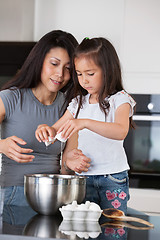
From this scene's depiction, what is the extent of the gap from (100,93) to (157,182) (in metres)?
1.23

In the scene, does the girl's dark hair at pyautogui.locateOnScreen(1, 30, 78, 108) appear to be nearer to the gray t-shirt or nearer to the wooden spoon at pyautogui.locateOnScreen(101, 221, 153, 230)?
the gray t-shirt

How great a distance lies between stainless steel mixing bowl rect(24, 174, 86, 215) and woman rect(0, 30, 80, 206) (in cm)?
59

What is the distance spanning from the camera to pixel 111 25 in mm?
2848

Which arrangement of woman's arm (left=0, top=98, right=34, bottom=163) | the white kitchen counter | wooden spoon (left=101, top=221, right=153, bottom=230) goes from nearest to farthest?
wooden spoon (left=101, top=221, right=153, bottom=230), woman's arm (left=0, top=98, right=34, bottom=163), the white kitchen counter

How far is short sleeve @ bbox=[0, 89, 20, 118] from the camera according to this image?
1.81m

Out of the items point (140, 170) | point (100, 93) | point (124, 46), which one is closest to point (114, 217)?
point (100, 93)

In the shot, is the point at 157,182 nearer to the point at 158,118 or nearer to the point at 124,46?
the point at 158,118

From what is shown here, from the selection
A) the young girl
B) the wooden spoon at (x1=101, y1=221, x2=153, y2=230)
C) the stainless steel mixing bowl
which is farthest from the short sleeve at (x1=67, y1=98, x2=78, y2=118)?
the wooden spoon at (x1=101, y1=221, x2=153, y2=230)

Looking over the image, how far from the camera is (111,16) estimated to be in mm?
2844

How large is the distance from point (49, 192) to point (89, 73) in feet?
2.09

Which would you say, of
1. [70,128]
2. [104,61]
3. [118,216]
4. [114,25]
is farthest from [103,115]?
[114,25]

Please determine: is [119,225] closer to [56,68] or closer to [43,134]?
[43,134]

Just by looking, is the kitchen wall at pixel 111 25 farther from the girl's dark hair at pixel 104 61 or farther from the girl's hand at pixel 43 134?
the girl's hand at pixel 43 134

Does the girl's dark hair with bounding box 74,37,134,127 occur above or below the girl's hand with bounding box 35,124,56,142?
above
